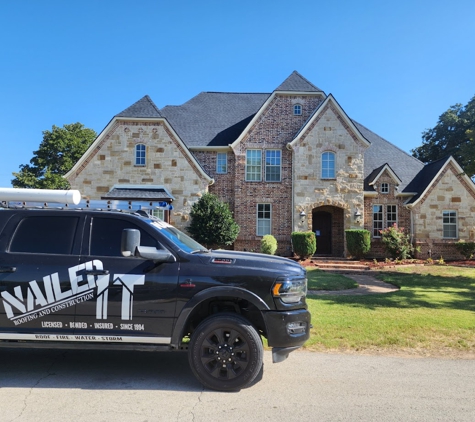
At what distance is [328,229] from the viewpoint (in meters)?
21.9

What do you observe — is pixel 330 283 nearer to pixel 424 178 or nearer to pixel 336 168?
pixel 336 168

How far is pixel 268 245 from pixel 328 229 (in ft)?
14.9

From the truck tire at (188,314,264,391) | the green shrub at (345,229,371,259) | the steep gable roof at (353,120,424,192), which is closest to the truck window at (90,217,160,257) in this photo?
the truck tire at (188,314,264,391)

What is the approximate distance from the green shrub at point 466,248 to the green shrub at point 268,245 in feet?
32.0

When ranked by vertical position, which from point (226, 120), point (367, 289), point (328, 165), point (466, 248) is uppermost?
point (226, 120)

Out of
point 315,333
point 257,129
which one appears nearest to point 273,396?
point 315,333

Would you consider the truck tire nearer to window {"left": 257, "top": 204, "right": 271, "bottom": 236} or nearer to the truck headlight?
the truck headlight

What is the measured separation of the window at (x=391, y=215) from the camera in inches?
856

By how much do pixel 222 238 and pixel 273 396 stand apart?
15214 mm

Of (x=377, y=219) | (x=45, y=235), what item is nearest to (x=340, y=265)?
(x=377, y=219)

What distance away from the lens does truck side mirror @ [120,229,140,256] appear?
4352 mm

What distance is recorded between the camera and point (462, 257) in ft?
67.7

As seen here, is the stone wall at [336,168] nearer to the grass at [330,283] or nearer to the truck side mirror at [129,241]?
the grass at [330,283]

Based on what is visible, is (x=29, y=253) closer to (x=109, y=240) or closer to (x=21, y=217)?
(x=21, y=217)
